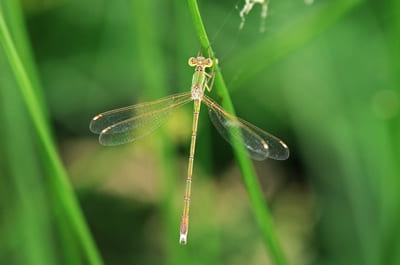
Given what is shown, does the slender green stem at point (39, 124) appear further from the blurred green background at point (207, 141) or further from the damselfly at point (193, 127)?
the blurred green background at point (207, 141)

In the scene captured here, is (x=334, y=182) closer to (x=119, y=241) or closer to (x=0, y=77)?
(x=119, y=241)

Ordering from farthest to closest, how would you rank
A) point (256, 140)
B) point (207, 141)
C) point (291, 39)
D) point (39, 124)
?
point (207, 141) → point (291, 39) → point (256, 140) → point (39, 124)

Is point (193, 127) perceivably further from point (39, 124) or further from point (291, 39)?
point (39, 124)

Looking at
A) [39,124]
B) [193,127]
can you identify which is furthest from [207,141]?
[39,124]

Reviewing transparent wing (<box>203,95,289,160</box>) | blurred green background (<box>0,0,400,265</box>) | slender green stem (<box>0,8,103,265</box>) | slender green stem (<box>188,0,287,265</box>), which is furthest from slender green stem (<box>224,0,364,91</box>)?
slender green stem (<box>0,8,103,265</box>)

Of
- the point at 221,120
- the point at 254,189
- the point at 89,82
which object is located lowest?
the point at 254,189

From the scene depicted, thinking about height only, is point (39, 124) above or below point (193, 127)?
above

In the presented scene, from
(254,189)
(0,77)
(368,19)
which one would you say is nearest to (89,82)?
(0,77)
